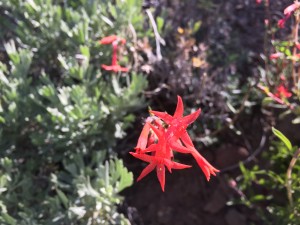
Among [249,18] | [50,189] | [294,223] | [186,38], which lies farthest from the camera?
[249,18]

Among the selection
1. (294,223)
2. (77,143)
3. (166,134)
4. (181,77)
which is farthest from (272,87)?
(166,134)

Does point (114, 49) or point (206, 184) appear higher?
point (114, 49)

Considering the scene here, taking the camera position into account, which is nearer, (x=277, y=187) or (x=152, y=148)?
(x=152, y=148)

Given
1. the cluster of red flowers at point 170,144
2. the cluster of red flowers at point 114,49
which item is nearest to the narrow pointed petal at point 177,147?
the cluster of red flowers at point 170,144

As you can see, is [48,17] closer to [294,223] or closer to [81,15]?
[81,15]

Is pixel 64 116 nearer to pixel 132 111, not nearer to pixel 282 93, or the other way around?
pixel 132 111

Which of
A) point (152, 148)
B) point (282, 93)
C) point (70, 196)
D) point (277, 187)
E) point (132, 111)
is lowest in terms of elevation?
point (277, 187)

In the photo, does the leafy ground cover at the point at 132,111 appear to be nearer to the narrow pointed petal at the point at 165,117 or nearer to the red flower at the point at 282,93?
the red flower at the point at 282,93

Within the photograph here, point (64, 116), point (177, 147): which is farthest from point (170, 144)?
point (64, 116)
